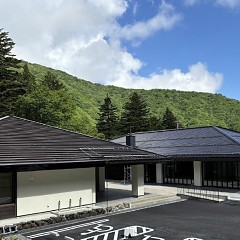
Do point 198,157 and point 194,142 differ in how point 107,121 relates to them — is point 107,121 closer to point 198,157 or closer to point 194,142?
point 194,142

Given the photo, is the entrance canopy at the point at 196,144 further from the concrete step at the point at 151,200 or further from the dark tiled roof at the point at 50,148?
the dark tiled roof at the point at 50,148

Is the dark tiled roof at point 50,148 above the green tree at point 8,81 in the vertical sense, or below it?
below

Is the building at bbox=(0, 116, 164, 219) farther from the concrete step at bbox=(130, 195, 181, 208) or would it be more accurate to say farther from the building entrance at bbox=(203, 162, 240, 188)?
the building entrance at bbox=(203, 162, 240, 188)

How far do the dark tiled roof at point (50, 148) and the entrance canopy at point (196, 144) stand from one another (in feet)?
13.3

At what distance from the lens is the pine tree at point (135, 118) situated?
4584cm

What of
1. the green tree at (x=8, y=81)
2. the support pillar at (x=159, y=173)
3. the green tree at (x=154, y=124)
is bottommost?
the support pillar at (x=159, y=173)

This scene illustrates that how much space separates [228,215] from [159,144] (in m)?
12.0

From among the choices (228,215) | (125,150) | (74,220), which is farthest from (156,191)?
(74,220)

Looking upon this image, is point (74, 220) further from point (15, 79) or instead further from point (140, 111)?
point (140, 111)

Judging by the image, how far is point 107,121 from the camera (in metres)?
46.4

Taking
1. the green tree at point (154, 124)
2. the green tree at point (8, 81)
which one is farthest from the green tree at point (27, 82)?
the green tree at point (154, 124)

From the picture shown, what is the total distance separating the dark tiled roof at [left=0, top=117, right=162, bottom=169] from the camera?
1318 centimetres

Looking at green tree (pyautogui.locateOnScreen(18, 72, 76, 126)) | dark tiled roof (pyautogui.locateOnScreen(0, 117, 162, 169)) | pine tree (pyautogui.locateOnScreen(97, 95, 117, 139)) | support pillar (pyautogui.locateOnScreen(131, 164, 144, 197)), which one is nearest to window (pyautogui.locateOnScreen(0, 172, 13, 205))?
dark tiled roof (pyautogui.locateOnScreen(0, 117, 162, 169))

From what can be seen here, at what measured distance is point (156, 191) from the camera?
1942 cm
